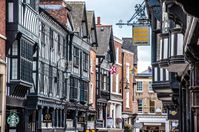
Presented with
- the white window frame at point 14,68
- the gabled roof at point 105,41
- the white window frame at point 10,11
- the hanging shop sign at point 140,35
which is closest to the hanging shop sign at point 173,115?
the white window frame at point 14,68

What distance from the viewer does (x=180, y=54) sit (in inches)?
690

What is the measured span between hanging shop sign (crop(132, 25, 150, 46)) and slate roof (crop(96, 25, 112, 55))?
35.6 metres

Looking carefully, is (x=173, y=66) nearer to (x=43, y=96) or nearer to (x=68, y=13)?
(x=43, y=96)

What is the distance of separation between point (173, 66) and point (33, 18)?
1657cm

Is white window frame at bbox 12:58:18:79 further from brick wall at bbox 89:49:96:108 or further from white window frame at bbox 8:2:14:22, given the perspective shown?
brick wall at bbox 89:49:96:108

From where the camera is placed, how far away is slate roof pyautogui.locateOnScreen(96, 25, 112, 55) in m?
58.5

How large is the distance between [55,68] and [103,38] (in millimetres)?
20683

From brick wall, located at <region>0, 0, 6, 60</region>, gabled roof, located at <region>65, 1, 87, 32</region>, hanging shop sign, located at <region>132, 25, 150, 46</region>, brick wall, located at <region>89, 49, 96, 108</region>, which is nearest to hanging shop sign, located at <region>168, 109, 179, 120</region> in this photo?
hanging shop sign, located at <region>132, 25, 150, 46</region>

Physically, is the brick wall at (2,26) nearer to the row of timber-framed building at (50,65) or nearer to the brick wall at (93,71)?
the row of timber-framed building at (50,65)

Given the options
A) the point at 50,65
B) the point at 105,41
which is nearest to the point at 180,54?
the point at 50,65

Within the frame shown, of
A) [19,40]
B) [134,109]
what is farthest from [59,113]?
[134,109]

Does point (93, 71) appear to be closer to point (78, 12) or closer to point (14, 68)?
point (78, 12)

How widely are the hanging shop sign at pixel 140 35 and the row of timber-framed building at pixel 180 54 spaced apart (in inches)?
29.7

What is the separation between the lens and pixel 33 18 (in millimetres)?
33156
